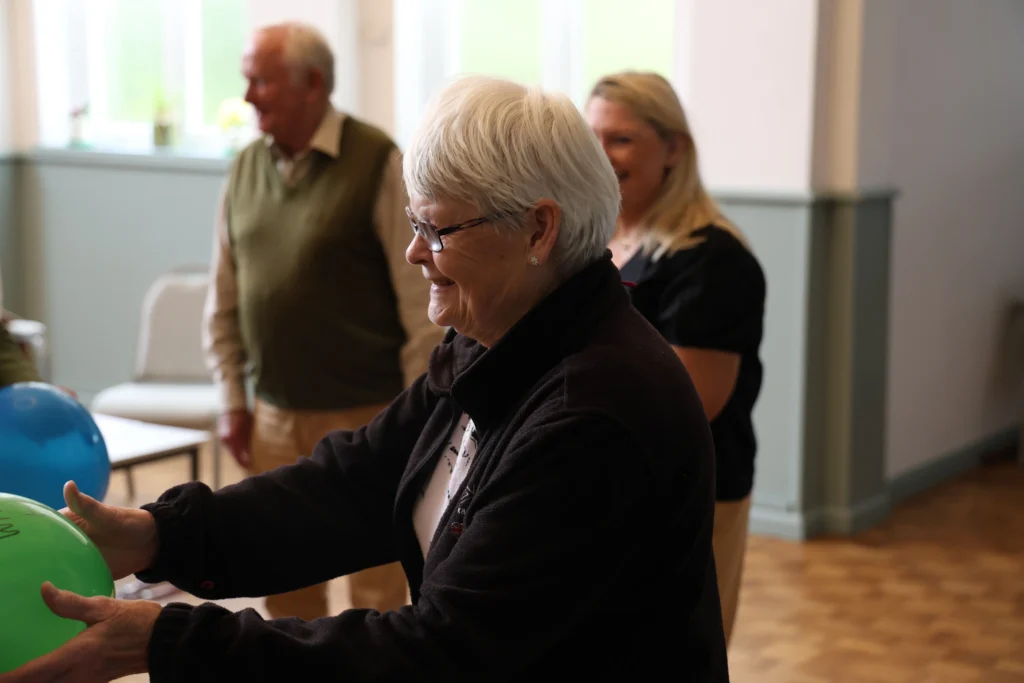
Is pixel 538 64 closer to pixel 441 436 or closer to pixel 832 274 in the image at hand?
pixel 832 274

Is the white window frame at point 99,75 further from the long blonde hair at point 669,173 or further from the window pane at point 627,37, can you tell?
the long blonde hair at point 669,173

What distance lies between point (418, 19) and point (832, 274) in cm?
219

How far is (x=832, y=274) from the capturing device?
4.89 metres

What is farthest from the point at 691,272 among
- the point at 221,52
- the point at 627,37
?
the point at 221,52

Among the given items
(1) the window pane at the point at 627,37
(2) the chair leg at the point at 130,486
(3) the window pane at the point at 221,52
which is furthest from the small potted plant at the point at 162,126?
(1) the window pane at the point at 627,37

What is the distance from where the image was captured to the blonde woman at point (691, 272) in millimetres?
2357

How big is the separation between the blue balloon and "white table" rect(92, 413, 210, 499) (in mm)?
635

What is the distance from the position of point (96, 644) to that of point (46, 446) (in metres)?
0.97

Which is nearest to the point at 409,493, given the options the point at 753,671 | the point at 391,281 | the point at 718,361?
the point at 718,361

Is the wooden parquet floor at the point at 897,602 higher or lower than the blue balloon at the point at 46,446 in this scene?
lower

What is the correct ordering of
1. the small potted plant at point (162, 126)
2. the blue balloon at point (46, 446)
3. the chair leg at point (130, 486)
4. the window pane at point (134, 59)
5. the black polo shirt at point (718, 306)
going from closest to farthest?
the blue balloon at point (46, 446), the black polo shirt at point (718, 306), the chair leg at point (130, 486), the small potted plant at point (162, 126), the window pane at point (134, 59)

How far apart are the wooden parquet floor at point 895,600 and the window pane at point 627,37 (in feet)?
6.71

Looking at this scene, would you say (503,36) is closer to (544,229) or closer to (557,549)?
(544,229)

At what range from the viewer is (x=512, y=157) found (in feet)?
4.62
